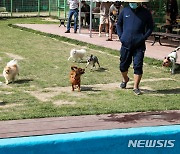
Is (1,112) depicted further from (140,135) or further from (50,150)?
(140,135)

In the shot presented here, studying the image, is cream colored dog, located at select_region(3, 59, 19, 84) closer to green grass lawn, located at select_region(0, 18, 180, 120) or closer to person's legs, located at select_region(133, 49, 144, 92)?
green grass lawn, located at select_region(0, 18, 180, 120)

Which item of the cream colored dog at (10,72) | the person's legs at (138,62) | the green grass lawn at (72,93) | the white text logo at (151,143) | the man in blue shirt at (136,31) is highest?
the man in blue shirt at (136,31)

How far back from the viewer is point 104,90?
8391 millimetres

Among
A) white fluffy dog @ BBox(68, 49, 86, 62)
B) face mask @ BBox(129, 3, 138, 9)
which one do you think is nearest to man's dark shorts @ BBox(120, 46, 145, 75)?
face mask @ BBox(129, 3, 138, 9)

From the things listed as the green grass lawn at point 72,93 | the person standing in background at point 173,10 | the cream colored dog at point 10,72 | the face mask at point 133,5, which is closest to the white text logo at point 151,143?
the green grass lawn at point 72,93

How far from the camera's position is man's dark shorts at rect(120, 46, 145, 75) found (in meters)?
7.88

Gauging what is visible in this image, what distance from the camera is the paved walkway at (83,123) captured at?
227 inches

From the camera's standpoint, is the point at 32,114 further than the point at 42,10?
No

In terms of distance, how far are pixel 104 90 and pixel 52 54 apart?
4989 mm

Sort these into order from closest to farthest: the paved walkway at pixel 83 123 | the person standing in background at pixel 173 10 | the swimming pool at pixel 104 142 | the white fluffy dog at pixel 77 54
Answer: the swimming pool at pixel 104 142, the paved walkway at pixel 83 123, the white fluffy dog at pixel 77 54, the person standing in background at pixel 173 10

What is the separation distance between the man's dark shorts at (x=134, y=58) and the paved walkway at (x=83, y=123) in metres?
1.30

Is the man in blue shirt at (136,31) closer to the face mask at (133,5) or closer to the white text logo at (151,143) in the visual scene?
the face mask at (133,5)

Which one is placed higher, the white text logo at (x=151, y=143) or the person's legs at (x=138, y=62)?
the person's legs at (x=138, y=62)

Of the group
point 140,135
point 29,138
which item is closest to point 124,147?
point 140,135
